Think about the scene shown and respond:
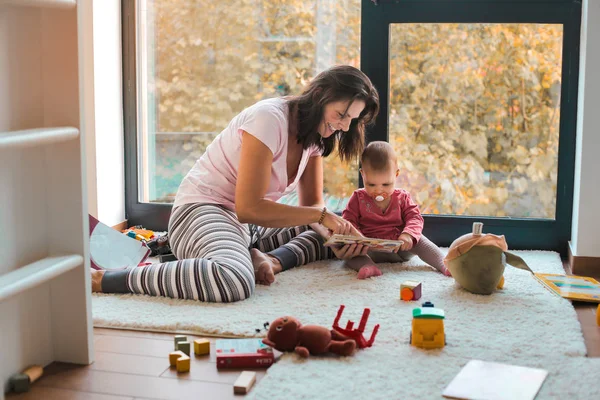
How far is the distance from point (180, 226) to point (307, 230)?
1.73 feet

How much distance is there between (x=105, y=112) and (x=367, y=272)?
1338mm

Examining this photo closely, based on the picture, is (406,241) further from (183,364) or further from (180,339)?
(183,364)

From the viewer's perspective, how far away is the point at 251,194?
2180 millimetres

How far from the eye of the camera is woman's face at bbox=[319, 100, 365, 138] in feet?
7.28

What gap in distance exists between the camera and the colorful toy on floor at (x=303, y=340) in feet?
5.32

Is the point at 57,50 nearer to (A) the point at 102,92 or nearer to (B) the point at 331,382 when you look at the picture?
(B) the point at 331,382

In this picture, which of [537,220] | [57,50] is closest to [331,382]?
[57,50]

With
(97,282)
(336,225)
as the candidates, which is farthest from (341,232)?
(97,282)

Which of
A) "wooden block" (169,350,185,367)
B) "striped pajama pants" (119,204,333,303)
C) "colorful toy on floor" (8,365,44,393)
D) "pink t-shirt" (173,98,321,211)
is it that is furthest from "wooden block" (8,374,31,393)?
"pink t-shirt" (173,98,321,211)

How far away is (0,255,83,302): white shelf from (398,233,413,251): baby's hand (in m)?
1.17

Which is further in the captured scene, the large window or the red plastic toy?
the large window

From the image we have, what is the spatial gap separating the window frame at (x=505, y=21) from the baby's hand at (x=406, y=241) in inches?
20.7

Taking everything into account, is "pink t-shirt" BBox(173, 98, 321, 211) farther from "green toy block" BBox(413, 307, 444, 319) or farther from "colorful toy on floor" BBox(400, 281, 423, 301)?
"green toy block" BBox(413, 307, 444, 319)

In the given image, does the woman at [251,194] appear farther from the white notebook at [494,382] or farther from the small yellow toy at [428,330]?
the white notebook at [494,382]
